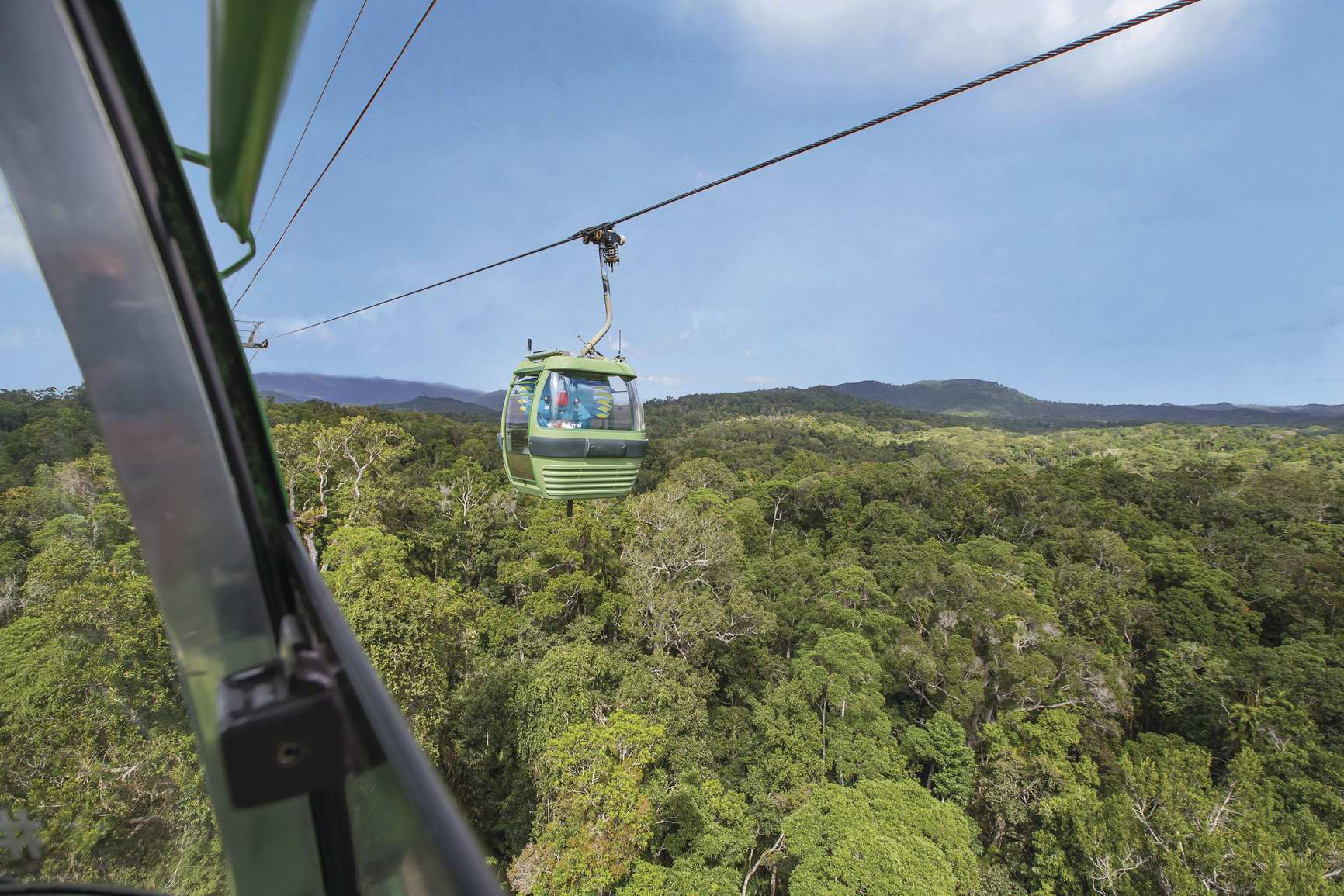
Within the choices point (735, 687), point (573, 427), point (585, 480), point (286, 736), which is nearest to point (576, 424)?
point (573, 427)

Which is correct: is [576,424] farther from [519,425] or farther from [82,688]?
[82,688]

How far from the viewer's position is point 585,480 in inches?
224

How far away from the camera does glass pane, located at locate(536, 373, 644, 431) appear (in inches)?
215

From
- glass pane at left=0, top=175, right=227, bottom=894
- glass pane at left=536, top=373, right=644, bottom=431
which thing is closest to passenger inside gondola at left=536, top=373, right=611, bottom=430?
glass pane at left=536, top=373, right=644, bottom=431

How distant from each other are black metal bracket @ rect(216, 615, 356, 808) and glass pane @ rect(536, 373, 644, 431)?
5.02 m

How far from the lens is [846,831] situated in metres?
10.2

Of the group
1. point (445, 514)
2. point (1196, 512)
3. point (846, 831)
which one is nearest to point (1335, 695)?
point (846, 831)

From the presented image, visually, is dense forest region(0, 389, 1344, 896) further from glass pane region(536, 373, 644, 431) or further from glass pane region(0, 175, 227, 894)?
glass pane region(536, 373, 644, 431)

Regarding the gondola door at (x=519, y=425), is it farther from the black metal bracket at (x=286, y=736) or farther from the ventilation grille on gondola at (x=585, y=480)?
the black metal bracket at (x=286, y=736)

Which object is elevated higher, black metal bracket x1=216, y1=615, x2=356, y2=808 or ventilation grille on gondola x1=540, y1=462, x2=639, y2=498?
black metal bracket x1=216, y1=615, x2=356, y2=808

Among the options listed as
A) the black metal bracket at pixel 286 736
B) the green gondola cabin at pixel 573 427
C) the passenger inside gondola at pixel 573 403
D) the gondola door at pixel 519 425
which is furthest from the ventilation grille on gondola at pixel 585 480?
the black metal bracket at pixel 286 736

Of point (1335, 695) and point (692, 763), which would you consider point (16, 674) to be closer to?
point (692, 763)

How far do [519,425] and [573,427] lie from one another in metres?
0.82

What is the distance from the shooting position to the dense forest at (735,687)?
3.06 ft
